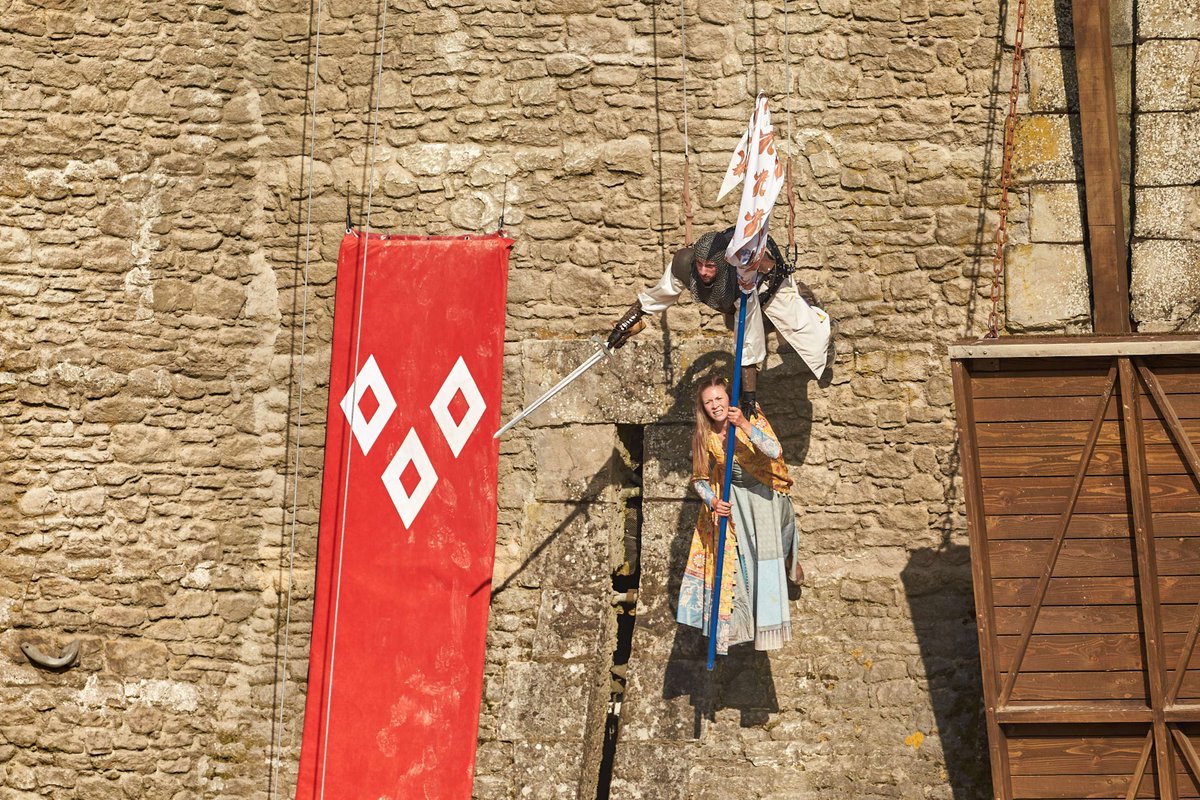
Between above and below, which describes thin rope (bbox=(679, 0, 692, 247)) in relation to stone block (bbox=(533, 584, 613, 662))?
above

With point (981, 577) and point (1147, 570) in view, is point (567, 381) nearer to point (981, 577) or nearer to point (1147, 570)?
point (981, 577)

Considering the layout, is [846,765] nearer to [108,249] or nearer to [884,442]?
[884,442]

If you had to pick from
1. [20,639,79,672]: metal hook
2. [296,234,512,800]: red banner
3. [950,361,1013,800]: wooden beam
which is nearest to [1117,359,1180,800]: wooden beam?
[950,361,1013,800]: wooden beam

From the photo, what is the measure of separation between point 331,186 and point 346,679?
222cm

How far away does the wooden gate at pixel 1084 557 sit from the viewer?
5.96 metres

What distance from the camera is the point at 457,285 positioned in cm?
681

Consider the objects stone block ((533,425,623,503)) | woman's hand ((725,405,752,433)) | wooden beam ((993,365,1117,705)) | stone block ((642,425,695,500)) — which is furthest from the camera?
stone block ((533,425,623,503))

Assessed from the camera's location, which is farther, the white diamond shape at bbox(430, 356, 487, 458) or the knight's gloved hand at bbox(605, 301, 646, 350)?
the white diamond shape at bbox(430, 356, 487, 458)

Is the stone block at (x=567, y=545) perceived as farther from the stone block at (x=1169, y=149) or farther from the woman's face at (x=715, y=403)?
the stone block at (x=1169, y=149)

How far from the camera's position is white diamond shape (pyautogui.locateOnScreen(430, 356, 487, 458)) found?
6797 millimetres

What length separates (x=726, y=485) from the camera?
20.4 ft

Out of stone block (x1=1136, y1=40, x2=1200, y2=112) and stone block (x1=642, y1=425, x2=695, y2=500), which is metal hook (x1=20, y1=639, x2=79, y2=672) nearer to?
stone block (x1=642, y1=425, x2=695, y2=500)

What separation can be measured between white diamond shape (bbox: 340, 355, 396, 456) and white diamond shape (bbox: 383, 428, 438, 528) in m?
0.14

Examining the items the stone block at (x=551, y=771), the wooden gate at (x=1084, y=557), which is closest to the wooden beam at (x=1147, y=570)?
the wooden gate at (x=1084, y=557)
